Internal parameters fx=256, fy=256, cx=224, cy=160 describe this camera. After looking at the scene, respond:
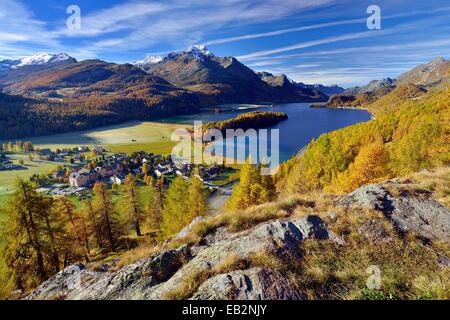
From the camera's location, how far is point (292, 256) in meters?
7.75

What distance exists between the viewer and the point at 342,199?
11859 millimetres

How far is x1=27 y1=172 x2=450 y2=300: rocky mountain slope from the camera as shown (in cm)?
648

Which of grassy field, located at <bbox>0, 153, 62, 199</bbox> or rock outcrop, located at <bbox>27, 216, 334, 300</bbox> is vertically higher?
rock outcrop, located at <bbox>27, 216, 334, 300</bbox>

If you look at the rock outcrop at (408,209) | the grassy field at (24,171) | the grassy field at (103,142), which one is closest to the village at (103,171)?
the grassy field at (24,171)

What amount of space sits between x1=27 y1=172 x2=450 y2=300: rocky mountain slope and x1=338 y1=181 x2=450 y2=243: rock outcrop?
0.03 m

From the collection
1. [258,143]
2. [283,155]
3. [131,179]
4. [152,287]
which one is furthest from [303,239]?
[258,143]

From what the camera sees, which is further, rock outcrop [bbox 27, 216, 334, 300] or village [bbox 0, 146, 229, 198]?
village [bbox 0, 146, 229, 198]

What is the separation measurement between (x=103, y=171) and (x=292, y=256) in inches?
3887

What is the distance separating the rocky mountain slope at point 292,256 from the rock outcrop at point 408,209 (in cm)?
3

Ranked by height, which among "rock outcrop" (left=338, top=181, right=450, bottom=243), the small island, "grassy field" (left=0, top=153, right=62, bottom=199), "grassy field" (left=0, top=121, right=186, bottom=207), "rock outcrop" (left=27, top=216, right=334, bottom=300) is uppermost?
the small island

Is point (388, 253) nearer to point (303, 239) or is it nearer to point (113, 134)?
point (303, 239)

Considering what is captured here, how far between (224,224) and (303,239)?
381cm

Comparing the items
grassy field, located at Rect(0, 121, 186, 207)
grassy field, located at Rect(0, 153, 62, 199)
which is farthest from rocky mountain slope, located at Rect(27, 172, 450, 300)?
grassy field, located at Rect(0, 121, 186, 207)

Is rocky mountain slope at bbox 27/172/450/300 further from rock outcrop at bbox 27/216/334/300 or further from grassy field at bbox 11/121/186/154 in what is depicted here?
grassy field at bbox 11/121/186/154
